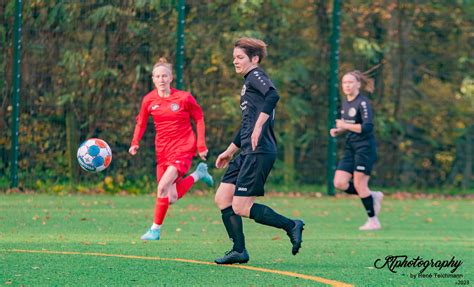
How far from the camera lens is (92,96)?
17.9m

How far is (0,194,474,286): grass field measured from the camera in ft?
26.1

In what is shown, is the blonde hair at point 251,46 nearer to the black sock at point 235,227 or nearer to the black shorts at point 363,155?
the black sock at point 235,227

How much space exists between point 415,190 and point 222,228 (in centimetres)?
764

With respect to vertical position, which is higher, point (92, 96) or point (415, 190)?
point (92, 96)

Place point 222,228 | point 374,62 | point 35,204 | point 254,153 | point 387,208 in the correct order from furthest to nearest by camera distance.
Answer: point 374,62, point 387,208, point 35,204, point 222,228, point 254,153

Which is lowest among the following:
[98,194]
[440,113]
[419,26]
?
[98,194]

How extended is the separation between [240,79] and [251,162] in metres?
9.78

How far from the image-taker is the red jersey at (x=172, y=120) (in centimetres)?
1152

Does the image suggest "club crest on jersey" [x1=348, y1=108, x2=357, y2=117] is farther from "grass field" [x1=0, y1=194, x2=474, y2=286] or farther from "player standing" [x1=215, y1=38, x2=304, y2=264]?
"player standing" [x1=215, y1=38, x2=304, y2=264]

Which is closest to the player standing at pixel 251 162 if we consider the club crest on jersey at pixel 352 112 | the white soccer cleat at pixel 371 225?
the white soccer cleat at pixel 371 225

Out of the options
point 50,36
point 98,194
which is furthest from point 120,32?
point 98,194

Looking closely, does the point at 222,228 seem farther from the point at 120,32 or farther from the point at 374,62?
the point at 374,62

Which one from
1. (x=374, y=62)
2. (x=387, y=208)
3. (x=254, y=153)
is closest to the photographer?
(x=254, y=153)

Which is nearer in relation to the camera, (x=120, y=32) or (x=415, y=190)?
(x=120, y=32)
